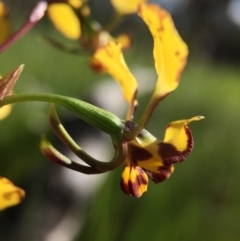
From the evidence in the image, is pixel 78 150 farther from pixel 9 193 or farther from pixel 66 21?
pixel 66 21

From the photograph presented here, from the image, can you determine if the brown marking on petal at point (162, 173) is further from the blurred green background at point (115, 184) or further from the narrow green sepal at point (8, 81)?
the blurred green background at point (115, 184)

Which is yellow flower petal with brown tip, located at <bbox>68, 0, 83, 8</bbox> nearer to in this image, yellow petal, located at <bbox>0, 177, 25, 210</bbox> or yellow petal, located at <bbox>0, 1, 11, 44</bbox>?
yellow petal, located at <bbox>0, 1, 11, 44</bbox>

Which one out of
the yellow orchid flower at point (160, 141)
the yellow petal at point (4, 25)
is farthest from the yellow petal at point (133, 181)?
the yellow petal at point (4, 25)

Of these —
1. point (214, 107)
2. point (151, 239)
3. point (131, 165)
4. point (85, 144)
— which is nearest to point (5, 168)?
point (85, 144)

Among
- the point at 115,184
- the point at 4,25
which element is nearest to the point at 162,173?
the point at 4,25

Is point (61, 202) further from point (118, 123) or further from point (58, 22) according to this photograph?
point (118, 123)
